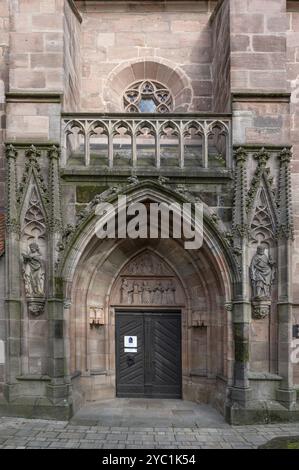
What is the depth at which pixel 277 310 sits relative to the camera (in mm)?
7043

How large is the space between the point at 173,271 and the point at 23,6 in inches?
228

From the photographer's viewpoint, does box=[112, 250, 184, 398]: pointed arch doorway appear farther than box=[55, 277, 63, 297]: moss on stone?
Yes

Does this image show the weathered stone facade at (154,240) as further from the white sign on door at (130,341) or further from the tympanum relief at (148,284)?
the white sign on door at (130,341)

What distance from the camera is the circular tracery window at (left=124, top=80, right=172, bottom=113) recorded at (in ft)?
32.1

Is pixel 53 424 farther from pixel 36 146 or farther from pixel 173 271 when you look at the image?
pixel 36 146

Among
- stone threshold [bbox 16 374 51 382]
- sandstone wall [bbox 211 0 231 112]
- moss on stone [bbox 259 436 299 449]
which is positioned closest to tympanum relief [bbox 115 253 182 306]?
stone threshold [bbox 16 374 51 382]

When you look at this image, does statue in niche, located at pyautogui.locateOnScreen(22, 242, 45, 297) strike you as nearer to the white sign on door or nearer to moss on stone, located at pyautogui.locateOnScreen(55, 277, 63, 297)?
moss on stone, located at pyautogui.locateOnScreen(55, 277, 63, 297)

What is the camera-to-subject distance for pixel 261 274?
22.9 ft

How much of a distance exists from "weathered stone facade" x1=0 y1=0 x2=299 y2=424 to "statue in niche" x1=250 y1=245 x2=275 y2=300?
19 mm

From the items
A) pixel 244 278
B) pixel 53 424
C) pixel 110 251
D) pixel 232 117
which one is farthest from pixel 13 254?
pixel 232 117

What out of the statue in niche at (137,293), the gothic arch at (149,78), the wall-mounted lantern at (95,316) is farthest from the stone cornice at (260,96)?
the wall-mounted lantern at (95,316)

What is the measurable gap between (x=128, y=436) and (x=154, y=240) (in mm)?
3610

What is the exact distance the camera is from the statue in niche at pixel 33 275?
6.95m
